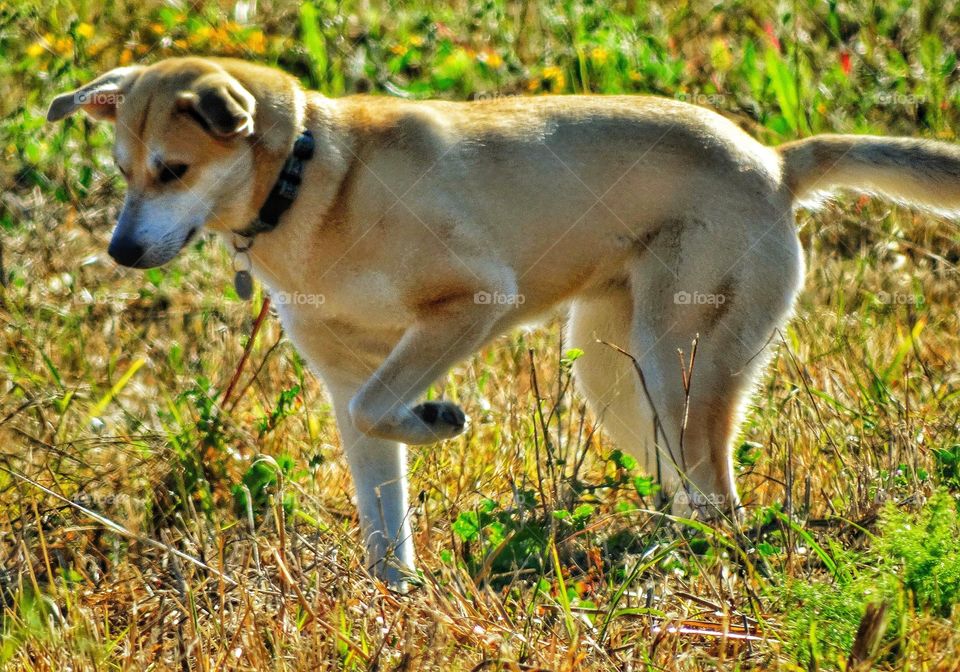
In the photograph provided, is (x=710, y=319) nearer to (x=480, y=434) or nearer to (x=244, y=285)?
(x=480, y=434)

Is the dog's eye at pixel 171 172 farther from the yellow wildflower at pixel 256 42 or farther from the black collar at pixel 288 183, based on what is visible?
the yellow wildflower at pixel 256 42

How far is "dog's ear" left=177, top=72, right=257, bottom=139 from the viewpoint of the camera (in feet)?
13.5

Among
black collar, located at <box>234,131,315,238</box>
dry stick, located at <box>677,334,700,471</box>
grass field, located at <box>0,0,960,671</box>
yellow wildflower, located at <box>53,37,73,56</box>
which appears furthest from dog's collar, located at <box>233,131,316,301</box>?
yellow wildflower, located at <box>53,37,73,56</box>

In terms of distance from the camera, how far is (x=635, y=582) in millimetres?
3859

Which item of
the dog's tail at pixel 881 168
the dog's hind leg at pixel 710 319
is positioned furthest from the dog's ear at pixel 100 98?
the dog's tail at pixel 881 168

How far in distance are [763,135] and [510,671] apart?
15.4 feet

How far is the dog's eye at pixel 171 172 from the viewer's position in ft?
13.9

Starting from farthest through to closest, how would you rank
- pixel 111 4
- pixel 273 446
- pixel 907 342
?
1. pixel 111 4
2. pixel 907 342
3. pixel 273 446

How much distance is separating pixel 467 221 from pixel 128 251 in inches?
43.2

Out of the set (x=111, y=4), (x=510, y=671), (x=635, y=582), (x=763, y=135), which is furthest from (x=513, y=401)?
(x=111, y=4)

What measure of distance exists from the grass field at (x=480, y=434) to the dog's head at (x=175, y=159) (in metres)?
0.81

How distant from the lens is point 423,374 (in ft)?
14.1

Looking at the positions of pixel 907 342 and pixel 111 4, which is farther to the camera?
pixel 111 4

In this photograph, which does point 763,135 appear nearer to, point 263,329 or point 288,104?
point 263,329
